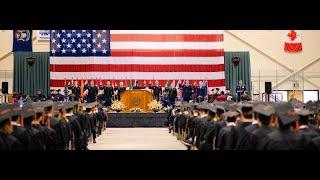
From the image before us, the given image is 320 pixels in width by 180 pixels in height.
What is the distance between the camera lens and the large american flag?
28.3 metres

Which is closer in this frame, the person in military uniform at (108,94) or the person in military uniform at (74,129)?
the person in military uniform at (74,129)

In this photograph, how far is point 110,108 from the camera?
26.0 metres

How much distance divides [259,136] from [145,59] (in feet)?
69.8

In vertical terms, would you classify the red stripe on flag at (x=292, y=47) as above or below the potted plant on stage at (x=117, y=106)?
above

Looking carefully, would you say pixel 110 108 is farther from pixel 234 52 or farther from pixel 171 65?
pixel 234 52

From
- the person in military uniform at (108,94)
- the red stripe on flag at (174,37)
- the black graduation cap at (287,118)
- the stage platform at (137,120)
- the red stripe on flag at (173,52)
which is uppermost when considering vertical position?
the red stripe on flag at (174,37)

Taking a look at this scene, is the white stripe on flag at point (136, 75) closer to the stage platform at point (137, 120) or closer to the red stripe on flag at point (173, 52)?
the red stripe on flag at point (173, 52)

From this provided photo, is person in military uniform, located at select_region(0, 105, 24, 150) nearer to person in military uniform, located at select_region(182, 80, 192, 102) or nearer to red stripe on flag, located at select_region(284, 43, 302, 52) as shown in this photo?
person in military uniform, located at select_region(182, 80, 192, 102)

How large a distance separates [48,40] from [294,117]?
23.7 meters

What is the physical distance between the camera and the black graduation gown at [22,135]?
317 inches

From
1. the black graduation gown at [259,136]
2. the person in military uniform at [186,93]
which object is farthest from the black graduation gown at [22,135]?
the person in military uniform at [186,93]

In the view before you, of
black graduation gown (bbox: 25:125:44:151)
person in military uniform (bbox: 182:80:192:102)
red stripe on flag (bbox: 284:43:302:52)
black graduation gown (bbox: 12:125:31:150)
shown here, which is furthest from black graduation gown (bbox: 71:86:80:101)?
black graduation gown (bbox: 12:125:31:150)

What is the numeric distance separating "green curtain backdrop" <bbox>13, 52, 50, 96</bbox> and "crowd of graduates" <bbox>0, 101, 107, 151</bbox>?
15.5 metres
